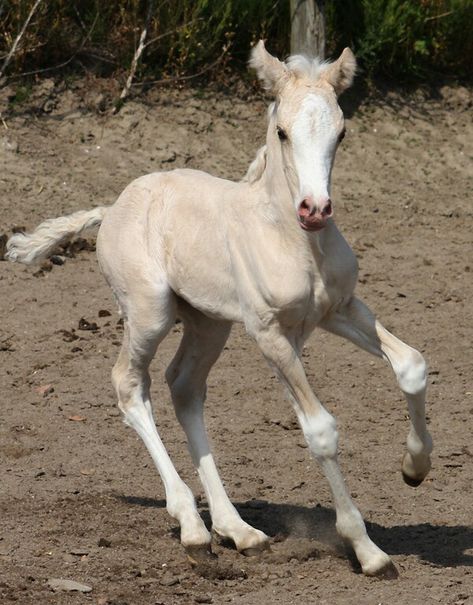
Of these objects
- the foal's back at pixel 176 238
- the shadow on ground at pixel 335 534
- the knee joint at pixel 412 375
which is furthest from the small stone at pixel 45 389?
the knee joint at pixel 412 375

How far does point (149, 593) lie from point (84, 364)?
3.29 metres

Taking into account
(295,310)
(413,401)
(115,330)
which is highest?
(295,310)

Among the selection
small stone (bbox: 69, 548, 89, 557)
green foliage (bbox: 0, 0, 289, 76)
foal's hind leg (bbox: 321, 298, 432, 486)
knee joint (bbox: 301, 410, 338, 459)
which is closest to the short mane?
foal's hind leg (bbox: 321, 298, 432, 486)

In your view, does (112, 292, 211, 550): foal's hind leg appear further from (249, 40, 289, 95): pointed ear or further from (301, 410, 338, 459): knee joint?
(249, 40, 289, 95): pointed ear

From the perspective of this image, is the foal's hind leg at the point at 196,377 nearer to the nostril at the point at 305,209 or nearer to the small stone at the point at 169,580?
the small stone at the point at 169,580

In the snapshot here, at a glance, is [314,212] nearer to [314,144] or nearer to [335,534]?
[314,144]

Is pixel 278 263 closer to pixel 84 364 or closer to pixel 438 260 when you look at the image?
pixel 84 364

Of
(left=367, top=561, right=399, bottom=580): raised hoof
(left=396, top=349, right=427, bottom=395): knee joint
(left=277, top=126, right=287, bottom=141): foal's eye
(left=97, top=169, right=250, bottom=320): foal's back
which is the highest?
(left=277, top=126, right=287, bottom=141): foal's eye

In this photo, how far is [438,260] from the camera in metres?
10.1

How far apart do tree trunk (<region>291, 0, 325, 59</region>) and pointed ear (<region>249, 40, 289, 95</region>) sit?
589 centimetres

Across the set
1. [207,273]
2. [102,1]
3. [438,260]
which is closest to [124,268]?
[207,273]

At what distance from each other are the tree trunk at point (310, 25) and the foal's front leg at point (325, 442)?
20.4 feet

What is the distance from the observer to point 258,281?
5348mm

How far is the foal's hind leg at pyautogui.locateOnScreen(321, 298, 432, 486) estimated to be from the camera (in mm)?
5375
